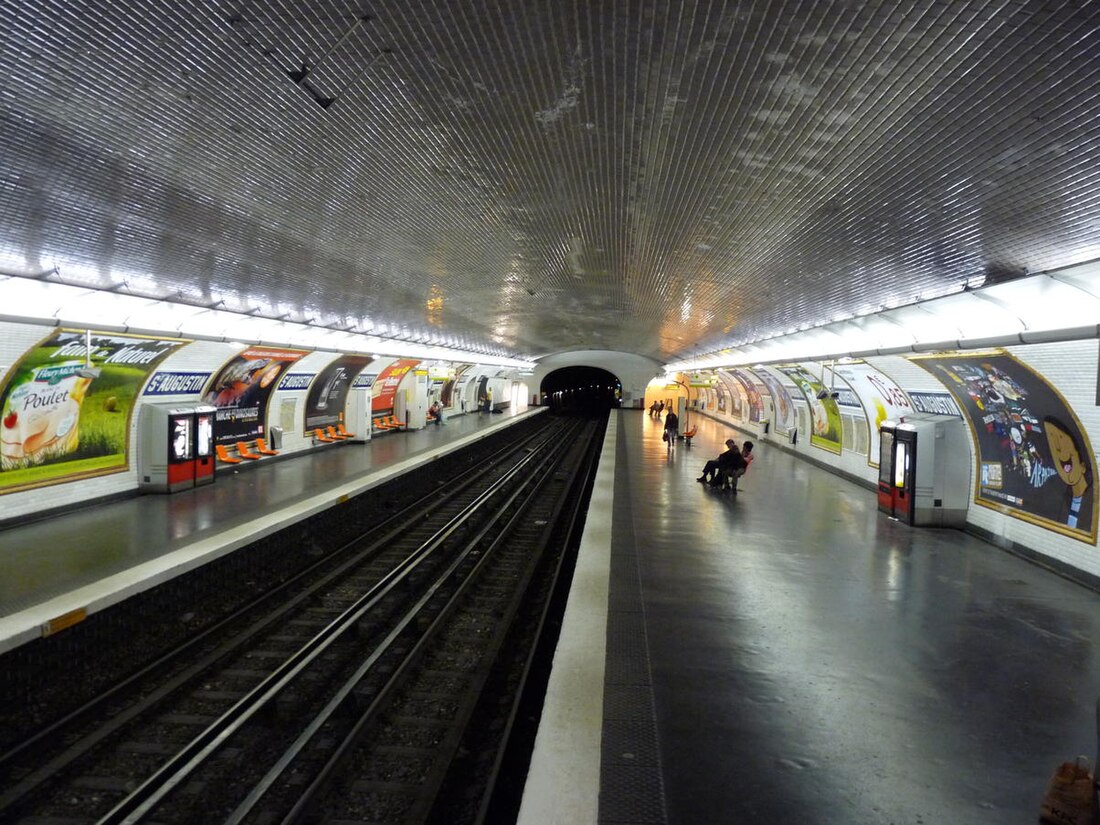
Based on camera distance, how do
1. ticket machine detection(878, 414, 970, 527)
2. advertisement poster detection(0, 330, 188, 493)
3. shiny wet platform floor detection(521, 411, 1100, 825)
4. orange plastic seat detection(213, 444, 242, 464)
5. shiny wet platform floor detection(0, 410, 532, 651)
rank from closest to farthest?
shiny wet platform floor detection(521, 411, 1100, 825)
shiny wet platform floor detection(0, 410, 532, 651)
advertisement poster detection(0, 330, 188, 493)
ticket machine detection(878, 414, 970, 527)
orange plastic seat detection(213, 444, 242, 464)

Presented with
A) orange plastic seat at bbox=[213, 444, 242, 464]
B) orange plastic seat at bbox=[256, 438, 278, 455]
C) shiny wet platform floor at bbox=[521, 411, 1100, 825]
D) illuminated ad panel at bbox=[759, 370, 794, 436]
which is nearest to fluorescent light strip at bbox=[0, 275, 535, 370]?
orange plastic seat at bbox=[213, 444, 242, 464]

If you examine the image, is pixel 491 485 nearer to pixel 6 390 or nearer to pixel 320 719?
pixel 6 390

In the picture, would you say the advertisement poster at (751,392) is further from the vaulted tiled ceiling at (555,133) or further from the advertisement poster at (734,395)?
the vaulted tiled ceiling at (555,133)

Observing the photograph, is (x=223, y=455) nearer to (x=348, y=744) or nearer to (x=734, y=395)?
(x=348, y=744)

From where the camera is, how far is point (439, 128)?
3.67 metres

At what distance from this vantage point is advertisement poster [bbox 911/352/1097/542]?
21.5ft

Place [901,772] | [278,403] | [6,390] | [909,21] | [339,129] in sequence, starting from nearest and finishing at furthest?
[909,21] → [901,772] → [339,129] → [6,390] → [278,403]

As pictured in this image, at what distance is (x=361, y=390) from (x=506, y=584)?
1196 cm

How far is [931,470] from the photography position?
9031 millimetres

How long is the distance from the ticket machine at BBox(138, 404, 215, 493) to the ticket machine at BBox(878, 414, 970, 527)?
10946 millimetres

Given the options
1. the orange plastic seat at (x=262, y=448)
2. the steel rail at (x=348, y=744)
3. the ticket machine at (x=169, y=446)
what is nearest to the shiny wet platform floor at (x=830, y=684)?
the steel rail at (x=348, y=744)

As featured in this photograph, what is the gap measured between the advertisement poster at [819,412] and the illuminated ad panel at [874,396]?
4.59 feet

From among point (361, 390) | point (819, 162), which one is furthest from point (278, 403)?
point (819, 162)

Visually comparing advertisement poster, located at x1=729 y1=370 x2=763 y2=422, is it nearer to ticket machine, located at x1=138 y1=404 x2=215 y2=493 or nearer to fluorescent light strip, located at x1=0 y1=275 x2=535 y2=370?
fluorescent light strip, located at x1=0 y1=275 x2=535 y2=370
